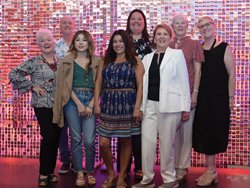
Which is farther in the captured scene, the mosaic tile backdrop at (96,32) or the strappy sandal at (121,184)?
the mosaic tile backdrop at (96,32)

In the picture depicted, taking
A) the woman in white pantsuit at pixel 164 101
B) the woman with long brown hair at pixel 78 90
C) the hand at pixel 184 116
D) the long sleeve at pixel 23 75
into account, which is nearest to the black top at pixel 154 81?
the woman in white pantsuit at pixel 164 101

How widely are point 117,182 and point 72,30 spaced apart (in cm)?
169

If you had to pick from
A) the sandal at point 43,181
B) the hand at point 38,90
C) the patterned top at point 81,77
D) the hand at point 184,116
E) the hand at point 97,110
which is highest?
the patterned top at point 81,77

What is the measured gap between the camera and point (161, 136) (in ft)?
11.1

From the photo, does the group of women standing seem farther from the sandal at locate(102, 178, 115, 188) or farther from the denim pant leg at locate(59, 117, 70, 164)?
the denim pant leg at locate(59, 117, 70, 164)

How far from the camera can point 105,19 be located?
469 centimetres

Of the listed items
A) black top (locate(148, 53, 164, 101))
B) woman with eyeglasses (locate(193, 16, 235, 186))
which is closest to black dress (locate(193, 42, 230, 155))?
woman with eyeglasses (locate(193, 16, 235, 186))

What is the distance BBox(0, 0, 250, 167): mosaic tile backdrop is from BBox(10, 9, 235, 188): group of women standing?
0.85 meters

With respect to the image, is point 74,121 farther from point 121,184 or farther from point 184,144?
point 184,144

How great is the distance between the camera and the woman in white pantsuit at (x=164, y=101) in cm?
330

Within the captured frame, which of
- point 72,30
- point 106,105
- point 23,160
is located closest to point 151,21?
point 72,30

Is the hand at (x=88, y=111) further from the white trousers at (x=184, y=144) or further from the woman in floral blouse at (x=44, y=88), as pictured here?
the white trousers at (x=184, y=144)

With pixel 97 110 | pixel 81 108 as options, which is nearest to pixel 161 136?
pixel 97 110

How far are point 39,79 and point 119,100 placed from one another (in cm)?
79
